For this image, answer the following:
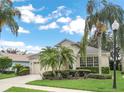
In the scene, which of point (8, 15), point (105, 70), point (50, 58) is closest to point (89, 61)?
point (105, 70)

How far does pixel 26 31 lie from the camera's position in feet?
154

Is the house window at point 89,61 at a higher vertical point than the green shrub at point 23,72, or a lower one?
higher

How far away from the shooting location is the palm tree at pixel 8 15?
107 ft

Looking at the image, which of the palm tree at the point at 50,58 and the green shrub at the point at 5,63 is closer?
the palm tree at the point at 50,58

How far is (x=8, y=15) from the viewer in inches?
1296

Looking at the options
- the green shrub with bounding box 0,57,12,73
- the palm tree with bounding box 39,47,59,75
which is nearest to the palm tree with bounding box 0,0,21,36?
the palm tree with bounding box 39,47,59,75

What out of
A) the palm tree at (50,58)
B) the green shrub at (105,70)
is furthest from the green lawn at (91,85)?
the green shrub at (105,70)

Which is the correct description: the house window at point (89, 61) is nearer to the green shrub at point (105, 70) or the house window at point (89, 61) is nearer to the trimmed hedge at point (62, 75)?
the green shrub at point (105, 70)

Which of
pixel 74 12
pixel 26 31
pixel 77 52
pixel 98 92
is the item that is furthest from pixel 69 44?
pixel 98 92

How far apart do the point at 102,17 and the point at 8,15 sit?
35.7 feet

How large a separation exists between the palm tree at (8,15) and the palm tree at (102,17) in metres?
8.19

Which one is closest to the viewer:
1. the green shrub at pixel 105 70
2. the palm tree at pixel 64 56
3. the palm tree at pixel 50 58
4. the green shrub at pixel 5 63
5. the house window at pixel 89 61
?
the palm tree at pixel 50 58

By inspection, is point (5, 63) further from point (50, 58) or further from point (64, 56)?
point (64, 56)

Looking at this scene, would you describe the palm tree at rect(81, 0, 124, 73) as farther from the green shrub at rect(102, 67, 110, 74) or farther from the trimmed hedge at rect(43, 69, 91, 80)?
the green shrub at rect(102, 67, 110, 74)
